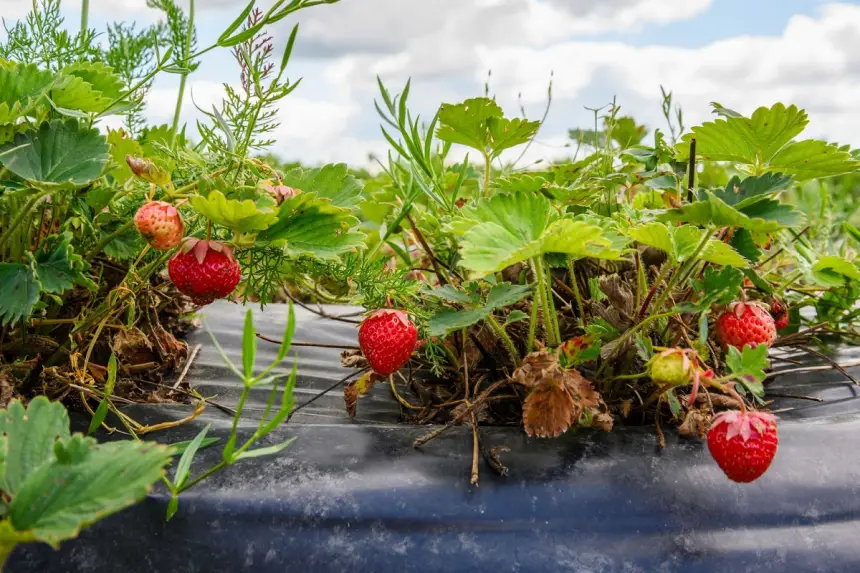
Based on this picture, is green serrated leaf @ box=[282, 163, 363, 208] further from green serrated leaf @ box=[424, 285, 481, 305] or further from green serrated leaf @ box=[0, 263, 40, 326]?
green serrated leaf @ box=[0, 263, 40, 326]

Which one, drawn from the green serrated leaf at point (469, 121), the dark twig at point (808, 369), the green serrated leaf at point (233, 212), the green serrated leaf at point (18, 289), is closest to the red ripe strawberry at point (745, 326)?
the dark twig at point (808, 369)

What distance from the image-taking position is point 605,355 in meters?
0.86

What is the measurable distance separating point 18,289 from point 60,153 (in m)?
0.15

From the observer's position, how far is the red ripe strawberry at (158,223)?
721 millimetres

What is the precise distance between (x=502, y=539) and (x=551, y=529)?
0.05 m

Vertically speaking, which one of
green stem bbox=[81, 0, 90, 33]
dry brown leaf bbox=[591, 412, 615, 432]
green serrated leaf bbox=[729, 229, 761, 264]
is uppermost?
green stem bbox=[81, 0, 90, 33]

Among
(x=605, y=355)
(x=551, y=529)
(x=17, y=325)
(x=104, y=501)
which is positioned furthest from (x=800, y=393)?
(x=17, y=325)

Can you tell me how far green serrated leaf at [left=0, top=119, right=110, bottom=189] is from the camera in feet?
2.49

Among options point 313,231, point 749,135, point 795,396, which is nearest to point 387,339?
point 313,231

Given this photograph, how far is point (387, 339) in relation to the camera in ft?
2.66

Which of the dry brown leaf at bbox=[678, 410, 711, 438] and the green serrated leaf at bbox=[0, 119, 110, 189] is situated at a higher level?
the green serrated leaf at bbox=[0, 119, 110, 189]

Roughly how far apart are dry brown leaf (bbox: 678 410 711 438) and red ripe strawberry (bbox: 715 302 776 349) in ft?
0.36

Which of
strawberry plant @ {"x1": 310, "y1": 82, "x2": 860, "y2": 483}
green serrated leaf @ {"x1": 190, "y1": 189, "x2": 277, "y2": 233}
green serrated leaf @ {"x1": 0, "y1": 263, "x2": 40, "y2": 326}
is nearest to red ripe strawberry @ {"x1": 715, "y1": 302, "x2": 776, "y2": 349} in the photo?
strawberry plant @ {"x1": 310, "y1": 82, "x2": 860, "y2": 483}

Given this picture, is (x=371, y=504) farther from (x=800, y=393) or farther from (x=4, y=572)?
(x=800, y=393)
